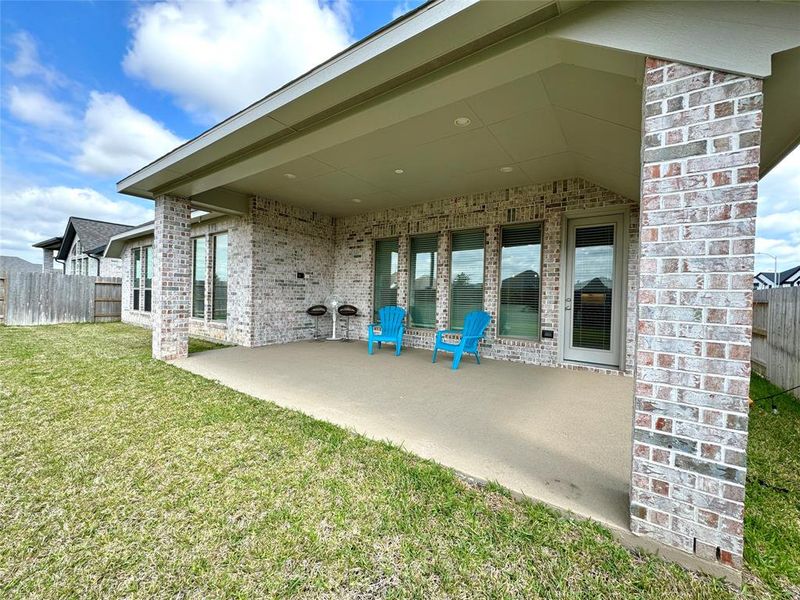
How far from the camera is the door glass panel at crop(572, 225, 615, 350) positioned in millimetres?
4914

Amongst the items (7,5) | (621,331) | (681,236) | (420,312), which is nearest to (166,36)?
(7,5)

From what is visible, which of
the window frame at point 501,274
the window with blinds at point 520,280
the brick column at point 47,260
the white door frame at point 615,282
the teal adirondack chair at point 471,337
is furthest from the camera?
the brick column at point 47,260

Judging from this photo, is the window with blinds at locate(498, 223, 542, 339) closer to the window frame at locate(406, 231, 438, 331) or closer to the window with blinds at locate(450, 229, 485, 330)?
the window with blinds at locate(450, 229, 485, 330)

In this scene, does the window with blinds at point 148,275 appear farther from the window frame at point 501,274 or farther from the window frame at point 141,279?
the window frame at point 501,274

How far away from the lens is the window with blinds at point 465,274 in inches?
238

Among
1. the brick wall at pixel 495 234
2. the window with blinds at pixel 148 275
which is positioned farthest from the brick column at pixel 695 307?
the window with blinds at pixel 148 275

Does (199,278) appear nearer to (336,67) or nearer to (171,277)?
(171,277)

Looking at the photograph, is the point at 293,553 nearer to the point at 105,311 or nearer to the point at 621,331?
the point at 621,331

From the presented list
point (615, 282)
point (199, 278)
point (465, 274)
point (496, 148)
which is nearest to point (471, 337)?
point (465, 274)

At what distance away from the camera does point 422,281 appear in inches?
265

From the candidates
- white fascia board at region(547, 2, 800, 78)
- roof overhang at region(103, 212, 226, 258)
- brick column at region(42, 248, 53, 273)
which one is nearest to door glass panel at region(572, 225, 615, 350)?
white fascia board at region(547, 2, 800, 78)

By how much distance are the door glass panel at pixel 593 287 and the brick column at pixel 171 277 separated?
20.5 ft

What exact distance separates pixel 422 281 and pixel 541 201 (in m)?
2.61

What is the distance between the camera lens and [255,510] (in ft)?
5.55
